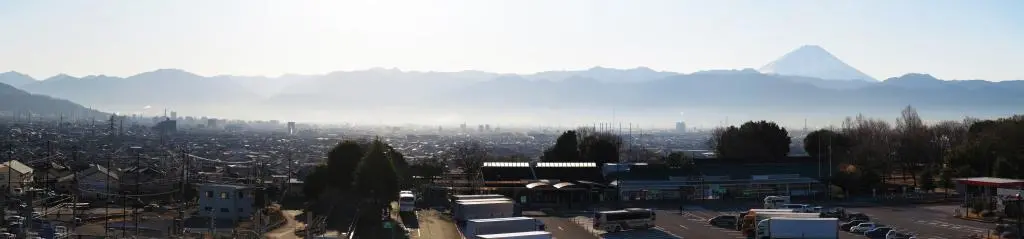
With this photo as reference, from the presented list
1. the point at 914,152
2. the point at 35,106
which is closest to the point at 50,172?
the point at 914,152

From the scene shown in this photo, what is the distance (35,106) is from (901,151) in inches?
6284

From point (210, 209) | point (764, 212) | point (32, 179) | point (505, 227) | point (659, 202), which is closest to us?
point (505, 227)

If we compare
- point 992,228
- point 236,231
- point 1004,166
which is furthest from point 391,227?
point 1004,166

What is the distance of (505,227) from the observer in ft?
49.0

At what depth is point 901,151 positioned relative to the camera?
113 ft

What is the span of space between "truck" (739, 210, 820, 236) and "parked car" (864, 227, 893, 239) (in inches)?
43.2

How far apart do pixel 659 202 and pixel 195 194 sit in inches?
566

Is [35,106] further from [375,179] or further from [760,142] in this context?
[375,179]

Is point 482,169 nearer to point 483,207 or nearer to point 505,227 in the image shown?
point 483,207

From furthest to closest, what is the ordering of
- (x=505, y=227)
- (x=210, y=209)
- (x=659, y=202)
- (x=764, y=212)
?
1. (x=659, y=202)
2. (x=210, y=209)
3. (x=764, y=212)
4. (x=505, y=227)

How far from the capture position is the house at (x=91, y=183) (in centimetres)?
2503

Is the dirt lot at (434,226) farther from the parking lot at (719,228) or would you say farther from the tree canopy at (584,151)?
the tree canopy at (584,151)

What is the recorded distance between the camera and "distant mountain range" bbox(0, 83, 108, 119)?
146 meters

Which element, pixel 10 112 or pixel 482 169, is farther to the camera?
pixel 10 112
